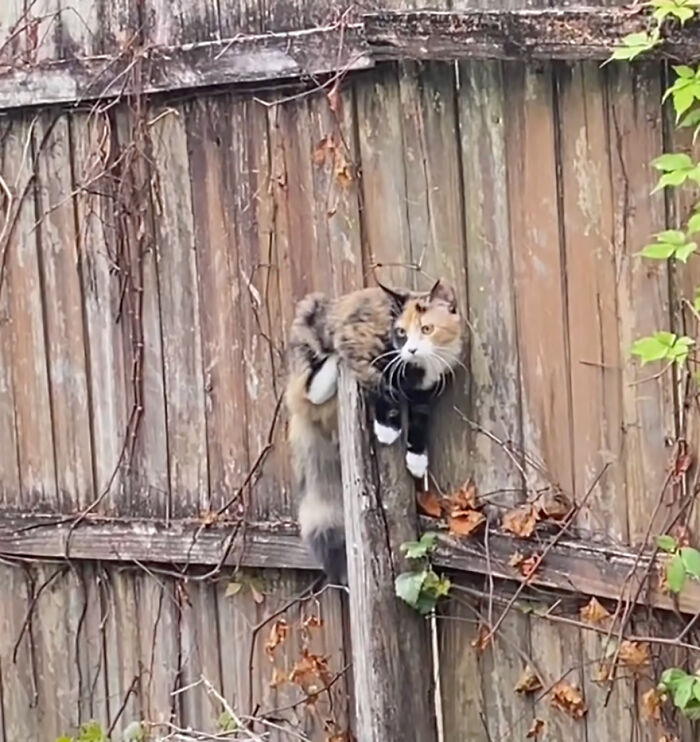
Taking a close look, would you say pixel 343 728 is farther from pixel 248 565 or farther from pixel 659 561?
pixel 659 561

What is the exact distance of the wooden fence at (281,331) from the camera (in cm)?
322

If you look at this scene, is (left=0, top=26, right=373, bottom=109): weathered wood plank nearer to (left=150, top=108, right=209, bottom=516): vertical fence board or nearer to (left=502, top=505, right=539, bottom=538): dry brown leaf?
(left=150, top=108, right=209, bottom=516): vertical fence board

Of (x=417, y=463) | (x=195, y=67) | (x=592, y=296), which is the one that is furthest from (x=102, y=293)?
(x=592, y=296)

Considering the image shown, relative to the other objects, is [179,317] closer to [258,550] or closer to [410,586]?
[258,550]

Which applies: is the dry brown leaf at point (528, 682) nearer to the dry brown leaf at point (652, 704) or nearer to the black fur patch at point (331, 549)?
the dry brown leaf at point (652, 704)

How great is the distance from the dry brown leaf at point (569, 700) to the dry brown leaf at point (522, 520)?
1.22 feet

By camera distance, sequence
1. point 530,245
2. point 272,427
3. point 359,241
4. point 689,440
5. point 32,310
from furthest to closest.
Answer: point 32,310, point 272,427, point 359,241, point 530,245, point 689,440

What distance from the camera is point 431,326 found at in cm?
344

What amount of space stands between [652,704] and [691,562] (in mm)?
391

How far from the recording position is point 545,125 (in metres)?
3.26

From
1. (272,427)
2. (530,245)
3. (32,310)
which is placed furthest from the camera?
(32,310)

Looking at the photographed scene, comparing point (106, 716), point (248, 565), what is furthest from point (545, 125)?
point (106, 716)

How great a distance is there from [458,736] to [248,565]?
0.75m

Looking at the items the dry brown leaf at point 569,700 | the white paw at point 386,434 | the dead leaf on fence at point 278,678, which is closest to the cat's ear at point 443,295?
the white paw at point 386,434
